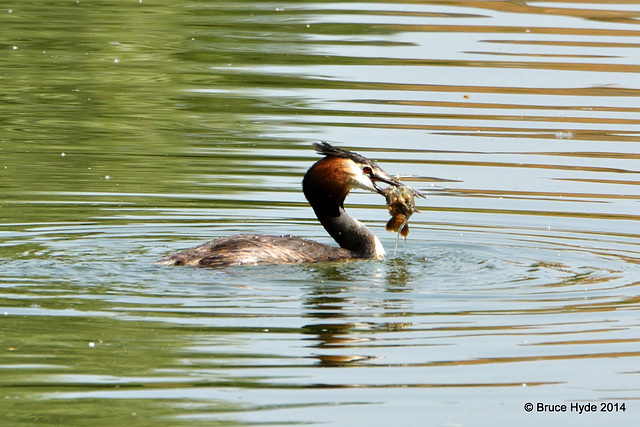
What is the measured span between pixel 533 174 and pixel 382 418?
7170mm

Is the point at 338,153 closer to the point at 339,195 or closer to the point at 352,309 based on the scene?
the point at 339,195

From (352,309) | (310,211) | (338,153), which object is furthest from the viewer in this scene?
(310,211)

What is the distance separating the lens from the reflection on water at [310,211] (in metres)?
7.03

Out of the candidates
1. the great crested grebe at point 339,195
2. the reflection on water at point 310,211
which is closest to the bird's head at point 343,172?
the great crested grebe at point 339,195

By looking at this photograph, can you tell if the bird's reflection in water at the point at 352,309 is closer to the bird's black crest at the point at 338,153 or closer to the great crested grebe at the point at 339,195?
the great crested grebe at the point at 339,195

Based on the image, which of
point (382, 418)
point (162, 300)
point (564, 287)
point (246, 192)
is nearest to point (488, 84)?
point (246, 192)

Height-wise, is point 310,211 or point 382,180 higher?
point 382,180

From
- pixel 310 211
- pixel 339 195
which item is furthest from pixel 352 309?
pixel 310 211

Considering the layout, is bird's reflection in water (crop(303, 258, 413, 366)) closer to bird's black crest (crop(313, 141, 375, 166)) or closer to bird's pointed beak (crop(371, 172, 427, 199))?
bird's pointed beak (crop(371, 172, 427, 199))

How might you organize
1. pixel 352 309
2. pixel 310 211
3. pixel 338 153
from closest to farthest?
pixel 352 309 → pixel 338 153 → pixel 310 211

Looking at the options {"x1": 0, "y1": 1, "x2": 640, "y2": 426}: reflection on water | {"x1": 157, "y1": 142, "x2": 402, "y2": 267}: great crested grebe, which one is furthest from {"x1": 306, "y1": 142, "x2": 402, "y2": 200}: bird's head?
{"x1": 0, "y1": 1, "x2": 640, "y2": 426}: reflection on water

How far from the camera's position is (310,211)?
12.3 meters

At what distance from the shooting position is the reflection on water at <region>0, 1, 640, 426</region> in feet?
23.1

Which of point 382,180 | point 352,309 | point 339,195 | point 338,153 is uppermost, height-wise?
point 338,153
